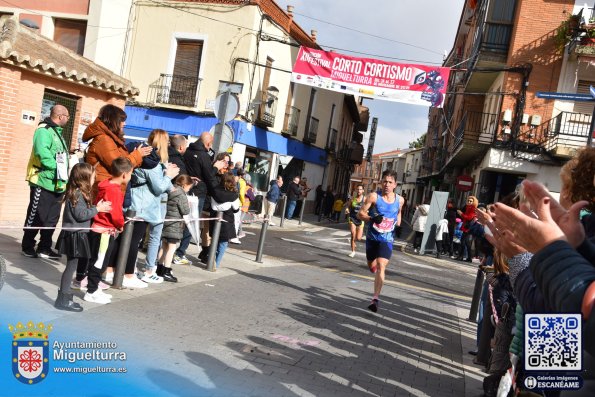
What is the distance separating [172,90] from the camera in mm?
23406

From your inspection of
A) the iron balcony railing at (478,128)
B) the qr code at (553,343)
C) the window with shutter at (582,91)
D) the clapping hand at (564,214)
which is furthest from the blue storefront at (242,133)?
the qr code at (553,343)

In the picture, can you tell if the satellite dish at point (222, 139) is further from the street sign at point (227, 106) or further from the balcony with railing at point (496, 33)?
the balcony with railing at point (496, 33)

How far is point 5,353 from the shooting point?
3.90m

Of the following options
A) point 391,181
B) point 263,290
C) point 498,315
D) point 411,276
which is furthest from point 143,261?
point 411,276

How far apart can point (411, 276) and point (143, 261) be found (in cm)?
657

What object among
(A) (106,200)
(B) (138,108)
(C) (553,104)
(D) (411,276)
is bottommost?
(D) (411,276)

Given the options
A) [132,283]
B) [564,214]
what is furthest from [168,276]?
[564,214]

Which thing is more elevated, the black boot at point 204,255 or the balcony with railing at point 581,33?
the balcony with railing at point 581,33

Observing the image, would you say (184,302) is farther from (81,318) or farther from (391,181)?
(391,181)

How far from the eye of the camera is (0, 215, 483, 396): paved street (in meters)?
4.52

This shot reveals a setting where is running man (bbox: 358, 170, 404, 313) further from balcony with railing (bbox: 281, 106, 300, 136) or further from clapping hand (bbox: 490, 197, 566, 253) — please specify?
A: balcony with railing (bbox: 281, 106, 300, 136)

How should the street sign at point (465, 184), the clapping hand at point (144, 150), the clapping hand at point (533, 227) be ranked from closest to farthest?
the clapping hand at point (533, 227) → the clapping hand at point (144, 150) → the street sign at point (465, 184)

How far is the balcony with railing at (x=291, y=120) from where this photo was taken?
89.7 feet

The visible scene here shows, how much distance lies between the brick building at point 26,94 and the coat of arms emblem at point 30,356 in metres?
6.75
